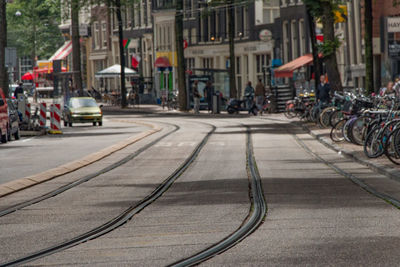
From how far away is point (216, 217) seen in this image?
468 inches

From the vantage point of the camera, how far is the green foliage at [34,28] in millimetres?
118562

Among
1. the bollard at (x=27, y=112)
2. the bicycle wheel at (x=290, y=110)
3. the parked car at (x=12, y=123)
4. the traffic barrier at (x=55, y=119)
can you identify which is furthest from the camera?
the bicycle wheel at (x=290, y=110)

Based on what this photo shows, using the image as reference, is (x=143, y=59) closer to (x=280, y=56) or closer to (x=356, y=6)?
(x=280, y=56)

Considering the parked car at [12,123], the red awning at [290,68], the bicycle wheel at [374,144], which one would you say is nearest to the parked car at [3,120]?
the parked car at [12,123]

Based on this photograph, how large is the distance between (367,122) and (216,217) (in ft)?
43.2

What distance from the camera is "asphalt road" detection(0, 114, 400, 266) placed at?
A: 9.12 m

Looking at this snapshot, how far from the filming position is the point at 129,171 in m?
19.8

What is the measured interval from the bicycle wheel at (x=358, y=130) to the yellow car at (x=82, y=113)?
21964mm

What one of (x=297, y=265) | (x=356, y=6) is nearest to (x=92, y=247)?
(x=297, y=265)

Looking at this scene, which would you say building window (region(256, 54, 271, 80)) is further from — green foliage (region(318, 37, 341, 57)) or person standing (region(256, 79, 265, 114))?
green foliage (region(318, 37, 341, 57))

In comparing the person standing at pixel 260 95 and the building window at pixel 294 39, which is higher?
the building window at pixel 294 39

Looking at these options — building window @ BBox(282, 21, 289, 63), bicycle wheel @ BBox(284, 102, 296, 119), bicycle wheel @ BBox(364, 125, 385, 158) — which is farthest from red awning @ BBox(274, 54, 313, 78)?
bicycle wheel @ BBox(364, 125, 385, 158)

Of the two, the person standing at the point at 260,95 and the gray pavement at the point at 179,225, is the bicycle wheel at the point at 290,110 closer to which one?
the person standing at the point at 260,95

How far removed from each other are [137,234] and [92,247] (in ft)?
3.02
